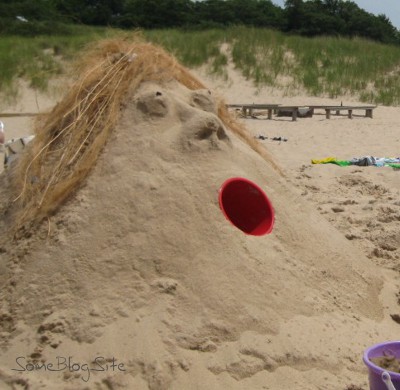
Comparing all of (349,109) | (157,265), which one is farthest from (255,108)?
(157,265)

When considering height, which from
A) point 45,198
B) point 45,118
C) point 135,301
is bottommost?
point 135,301

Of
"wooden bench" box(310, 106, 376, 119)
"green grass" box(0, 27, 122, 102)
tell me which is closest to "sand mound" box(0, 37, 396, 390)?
"wooden bench" box(310, 106, 376, 119)

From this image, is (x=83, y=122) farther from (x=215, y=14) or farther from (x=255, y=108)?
(x=215, y=14)

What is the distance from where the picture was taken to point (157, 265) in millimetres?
2980

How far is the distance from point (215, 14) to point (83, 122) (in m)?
36.0

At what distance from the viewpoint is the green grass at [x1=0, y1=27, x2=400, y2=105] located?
1552 centimetres

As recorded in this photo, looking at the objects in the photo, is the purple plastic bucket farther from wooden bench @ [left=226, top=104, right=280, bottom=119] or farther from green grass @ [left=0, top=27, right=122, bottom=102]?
green grass @ [left=0, top=27, right=122, bottom=102]

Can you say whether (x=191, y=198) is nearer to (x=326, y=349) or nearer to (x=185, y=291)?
(x=185, y=291)

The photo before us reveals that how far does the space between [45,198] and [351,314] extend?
165cm

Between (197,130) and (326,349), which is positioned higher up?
(197,130)

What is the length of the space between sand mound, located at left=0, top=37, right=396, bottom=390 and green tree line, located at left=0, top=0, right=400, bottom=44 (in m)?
26.8

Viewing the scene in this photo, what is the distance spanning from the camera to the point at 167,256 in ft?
9.87

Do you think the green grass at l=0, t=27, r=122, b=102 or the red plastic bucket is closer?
the red plastic bucket

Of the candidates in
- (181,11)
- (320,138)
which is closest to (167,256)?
(320,138)
